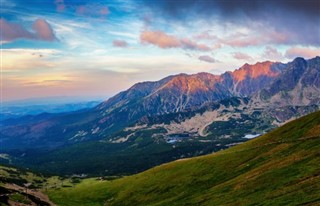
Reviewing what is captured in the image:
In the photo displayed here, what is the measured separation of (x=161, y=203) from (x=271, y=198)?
53.7 m

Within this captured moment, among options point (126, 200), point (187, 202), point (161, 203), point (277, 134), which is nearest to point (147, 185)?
point (126, 200)

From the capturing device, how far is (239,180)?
113 meters

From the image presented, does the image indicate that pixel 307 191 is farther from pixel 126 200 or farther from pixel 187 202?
pixel 126 200

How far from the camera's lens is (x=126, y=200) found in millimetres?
158875

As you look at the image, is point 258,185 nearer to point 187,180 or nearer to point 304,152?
point 304,152

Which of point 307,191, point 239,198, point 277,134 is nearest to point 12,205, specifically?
point 239,198

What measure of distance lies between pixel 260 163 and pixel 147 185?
57.6 metres

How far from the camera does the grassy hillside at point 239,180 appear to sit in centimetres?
8623

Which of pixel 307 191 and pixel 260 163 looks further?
pixel 260 163

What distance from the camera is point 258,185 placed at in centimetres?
9800

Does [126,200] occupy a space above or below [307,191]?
below

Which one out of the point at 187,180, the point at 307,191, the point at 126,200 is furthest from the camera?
the point at 126,200

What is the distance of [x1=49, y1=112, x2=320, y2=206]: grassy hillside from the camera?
3395 inches

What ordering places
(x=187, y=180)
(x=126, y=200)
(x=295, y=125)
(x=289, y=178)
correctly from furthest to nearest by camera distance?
1. (x=295, y=125)
2. (x=126, y=200)
3. (x=187, y=180)
4. (x=289, y=178)
